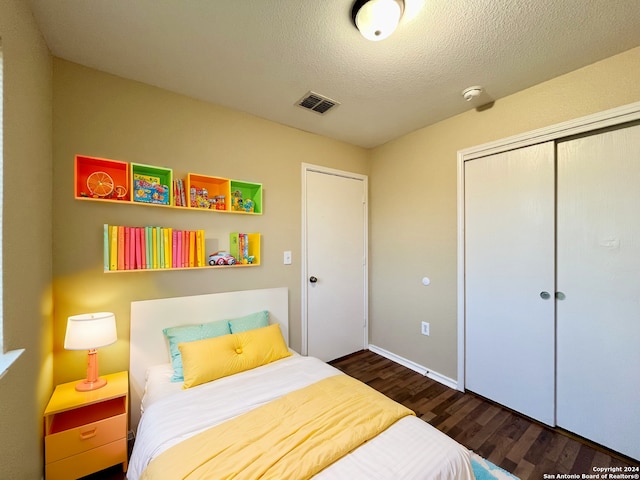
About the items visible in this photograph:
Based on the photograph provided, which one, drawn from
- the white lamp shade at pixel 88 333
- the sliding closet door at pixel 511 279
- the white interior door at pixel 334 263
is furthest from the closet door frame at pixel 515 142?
the white lamp shade at pixel 88 333

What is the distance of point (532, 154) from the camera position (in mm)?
2004

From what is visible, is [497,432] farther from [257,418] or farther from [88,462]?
[88,462]

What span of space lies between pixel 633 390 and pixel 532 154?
1.68 m

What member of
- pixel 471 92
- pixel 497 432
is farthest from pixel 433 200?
pixel 497 432

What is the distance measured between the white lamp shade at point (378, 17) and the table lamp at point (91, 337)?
2.24 metres

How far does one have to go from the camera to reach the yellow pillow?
64.9 inches

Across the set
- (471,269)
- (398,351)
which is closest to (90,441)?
(398,351)

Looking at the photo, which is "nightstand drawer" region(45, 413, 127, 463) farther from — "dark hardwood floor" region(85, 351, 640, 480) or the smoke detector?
the smoke detector

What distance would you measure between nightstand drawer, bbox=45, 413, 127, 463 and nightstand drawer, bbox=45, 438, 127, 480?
0.02m

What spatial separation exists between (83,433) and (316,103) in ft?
8.93

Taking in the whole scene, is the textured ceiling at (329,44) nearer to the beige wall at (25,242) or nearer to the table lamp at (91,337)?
the beige wall at (25,242)

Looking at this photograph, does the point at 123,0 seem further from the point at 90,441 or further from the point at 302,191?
the point at 90,441

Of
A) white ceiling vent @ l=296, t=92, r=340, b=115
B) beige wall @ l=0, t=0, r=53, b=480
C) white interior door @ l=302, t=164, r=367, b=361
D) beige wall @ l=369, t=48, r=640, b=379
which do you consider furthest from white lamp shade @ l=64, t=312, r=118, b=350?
beige wall @ l=369, t=48, r=640, b=379

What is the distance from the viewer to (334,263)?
3.01 metres
